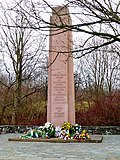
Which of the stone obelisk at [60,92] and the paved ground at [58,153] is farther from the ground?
the stone obelisk at [60,92]

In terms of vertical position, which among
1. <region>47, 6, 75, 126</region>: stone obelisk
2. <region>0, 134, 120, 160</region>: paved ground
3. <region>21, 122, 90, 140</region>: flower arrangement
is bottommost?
<region>0, 134, 120, 160</region>: paved ground

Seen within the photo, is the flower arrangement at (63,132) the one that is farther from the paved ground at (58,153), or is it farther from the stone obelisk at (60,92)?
the paved ground at (58,153)

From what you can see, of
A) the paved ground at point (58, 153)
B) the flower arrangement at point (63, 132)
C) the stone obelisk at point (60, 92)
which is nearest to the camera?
the paved ground at point (58, 153)

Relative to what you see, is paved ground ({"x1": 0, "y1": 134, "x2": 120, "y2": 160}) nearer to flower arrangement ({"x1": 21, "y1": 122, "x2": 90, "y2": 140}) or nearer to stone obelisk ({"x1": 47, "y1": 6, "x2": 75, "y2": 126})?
flower arrangement ({"x1": 21, "y1": 122, "x2": 90, "y2": 140})

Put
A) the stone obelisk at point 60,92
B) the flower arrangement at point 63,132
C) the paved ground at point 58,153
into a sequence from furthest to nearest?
the stone obelisk at point 60,92 < the flower arrangement at point 63,132 < the paved ground at point 58,153

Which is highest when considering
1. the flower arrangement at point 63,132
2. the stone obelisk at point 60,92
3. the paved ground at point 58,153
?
the stone obelisk at point 60,92

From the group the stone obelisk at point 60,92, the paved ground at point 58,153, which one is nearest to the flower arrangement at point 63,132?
the stone obelisk at point 60,92

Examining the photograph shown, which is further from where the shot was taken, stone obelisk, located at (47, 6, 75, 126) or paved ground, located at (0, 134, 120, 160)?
stone obelisk, located at (47, 6, 75, 126)

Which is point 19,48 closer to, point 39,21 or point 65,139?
point 65,139

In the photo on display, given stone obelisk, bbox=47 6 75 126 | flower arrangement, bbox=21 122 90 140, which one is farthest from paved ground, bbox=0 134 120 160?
stone obelisk, bbox=47 6 75 126

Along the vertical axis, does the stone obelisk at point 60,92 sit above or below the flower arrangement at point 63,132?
above

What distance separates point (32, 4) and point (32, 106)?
1128 centimetres

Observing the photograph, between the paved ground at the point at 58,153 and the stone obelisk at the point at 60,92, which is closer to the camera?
the paved ground at the point at 58,153

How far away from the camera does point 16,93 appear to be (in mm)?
13961
